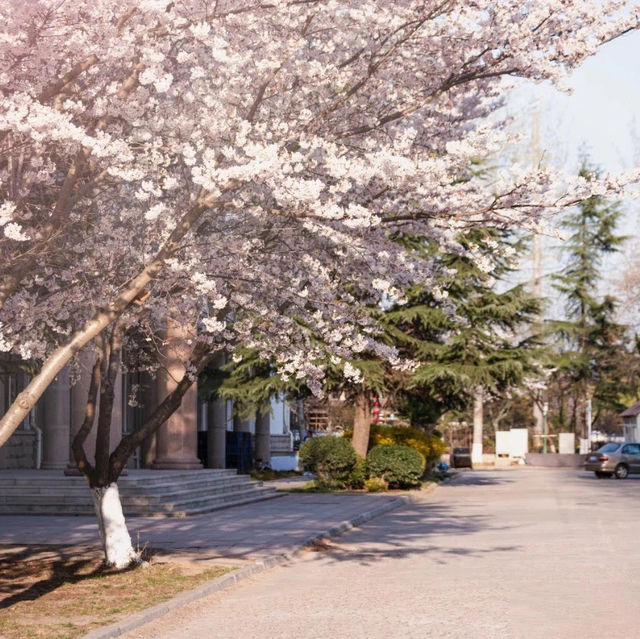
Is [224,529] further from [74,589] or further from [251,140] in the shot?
[251,140]

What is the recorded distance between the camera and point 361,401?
37969 mm

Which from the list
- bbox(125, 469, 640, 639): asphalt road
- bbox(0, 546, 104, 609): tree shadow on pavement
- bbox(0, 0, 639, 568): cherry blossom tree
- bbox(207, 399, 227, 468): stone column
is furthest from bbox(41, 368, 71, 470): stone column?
bbox(0, 0, 639, 568): cherry blossom tree

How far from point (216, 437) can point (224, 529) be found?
21878mm

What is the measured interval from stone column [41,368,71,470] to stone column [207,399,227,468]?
8.07 m

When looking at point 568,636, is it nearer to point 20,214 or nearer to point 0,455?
point 20,214

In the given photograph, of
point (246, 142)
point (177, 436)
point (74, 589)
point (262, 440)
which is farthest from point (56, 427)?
point (246, 142)

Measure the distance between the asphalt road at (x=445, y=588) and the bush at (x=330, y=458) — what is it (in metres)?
11.7

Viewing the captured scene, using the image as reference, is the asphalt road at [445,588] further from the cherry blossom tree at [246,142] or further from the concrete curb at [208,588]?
the cherry blossom tree at [246,142]

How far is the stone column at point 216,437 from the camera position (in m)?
42.4

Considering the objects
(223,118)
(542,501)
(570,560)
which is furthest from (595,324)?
(223,118)

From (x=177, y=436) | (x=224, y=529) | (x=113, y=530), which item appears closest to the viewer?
(x=113, y=530)

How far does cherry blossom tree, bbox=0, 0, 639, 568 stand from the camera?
33.9 ft

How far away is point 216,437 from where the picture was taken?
42844 millimetres

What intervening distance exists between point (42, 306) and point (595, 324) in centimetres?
6515
